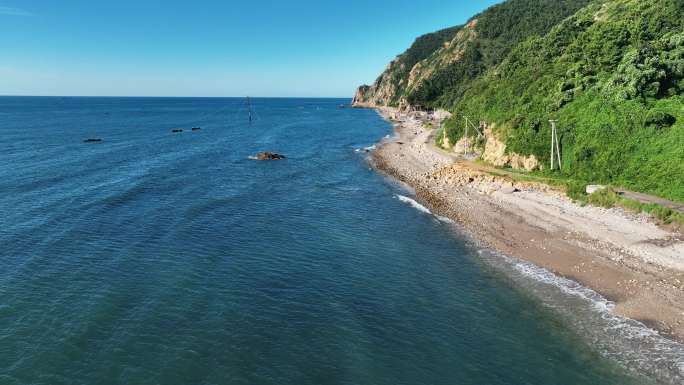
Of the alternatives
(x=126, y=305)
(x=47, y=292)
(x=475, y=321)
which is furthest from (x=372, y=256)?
(x=47, y=292)

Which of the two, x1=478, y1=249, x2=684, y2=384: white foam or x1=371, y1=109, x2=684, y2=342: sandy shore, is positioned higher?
x1=371, y1=109, x2=684, y2=342: sandy shore

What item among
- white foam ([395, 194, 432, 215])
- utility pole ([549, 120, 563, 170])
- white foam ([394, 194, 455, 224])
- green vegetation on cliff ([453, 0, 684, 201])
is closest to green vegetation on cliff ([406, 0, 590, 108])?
green vegetation on cliff ([453, 0, 684, 201])

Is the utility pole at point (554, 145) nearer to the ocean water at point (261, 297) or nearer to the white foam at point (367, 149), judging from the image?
the ocean water at point (261, 297)

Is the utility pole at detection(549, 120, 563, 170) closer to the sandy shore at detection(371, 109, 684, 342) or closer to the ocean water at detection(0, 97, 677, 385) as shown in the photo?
the sandy shore at detection(371, 109, 684, 342)

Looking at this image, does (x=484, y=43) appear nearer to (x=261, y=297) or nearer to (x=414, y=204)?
(x=414, y=204)

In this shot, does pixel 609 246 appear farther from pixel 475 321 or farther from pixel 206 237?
pixel 206 237

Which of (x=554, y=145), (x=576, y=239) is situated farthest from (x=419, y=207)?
(x=554, y=145)

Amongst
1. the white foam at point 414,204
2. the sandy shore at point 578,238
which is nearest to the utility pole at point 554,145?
the sandy shore at point 578,238
